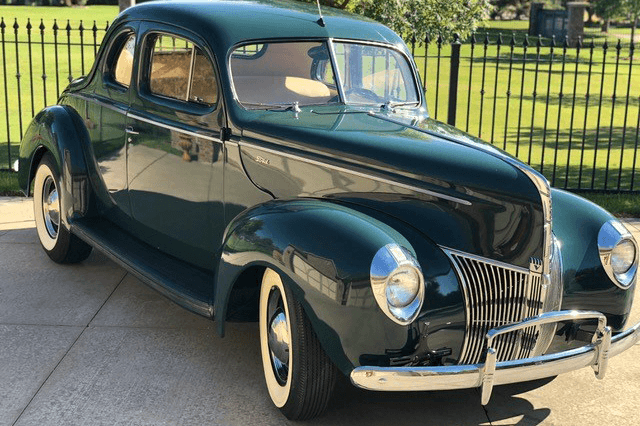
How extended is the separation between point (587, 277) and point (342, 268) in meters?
1.33

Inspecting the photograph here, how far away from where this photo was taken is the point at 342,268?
3.82m

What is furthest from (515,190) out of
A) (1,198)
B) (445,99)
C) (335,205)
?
(445,99)

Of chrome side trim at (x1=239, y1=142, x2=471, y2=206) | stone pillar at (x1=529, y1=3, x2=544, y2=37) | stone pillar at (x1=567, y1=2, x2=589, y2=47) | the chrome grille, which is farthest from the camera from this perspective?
stone pillar at (x1=529, y1=3, x2=544, y2=37)

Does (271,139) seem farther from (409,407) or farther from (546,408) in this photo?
(546,408)

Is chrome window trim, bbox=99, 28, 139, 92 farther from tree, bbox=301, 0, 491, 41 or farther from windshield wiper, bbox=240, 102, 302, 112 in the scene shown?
tree, bbox=301, 0, 491, 41

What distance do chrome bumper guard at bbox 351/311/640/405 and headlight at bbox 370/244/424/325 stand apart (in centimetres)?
23

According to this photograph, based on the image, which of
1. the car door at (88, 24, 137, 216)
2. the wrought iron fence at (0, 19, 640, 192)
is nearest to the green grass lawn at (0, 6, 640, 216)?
the wrought iron fence at (0, 19, 640, 192)

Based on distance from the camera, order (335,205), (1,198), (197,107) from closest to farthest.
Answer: (335,205) < (197,107) < (1,198)

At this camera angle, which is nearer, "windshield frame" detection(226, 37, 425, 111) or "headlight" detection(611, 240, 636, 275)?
"headlight" detection(611, 240, 636, 275)

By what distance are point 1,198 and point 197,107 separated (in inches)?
158

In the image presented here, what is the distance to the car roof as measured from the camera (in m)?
5.14

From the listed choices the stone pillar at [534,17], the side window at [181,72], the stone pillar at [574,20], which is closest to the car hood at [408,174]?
the side window at [181,72]

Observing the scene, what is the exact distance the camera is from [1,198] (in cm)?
843

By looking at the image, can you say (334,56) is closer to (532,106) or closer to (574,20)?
(532,106)
